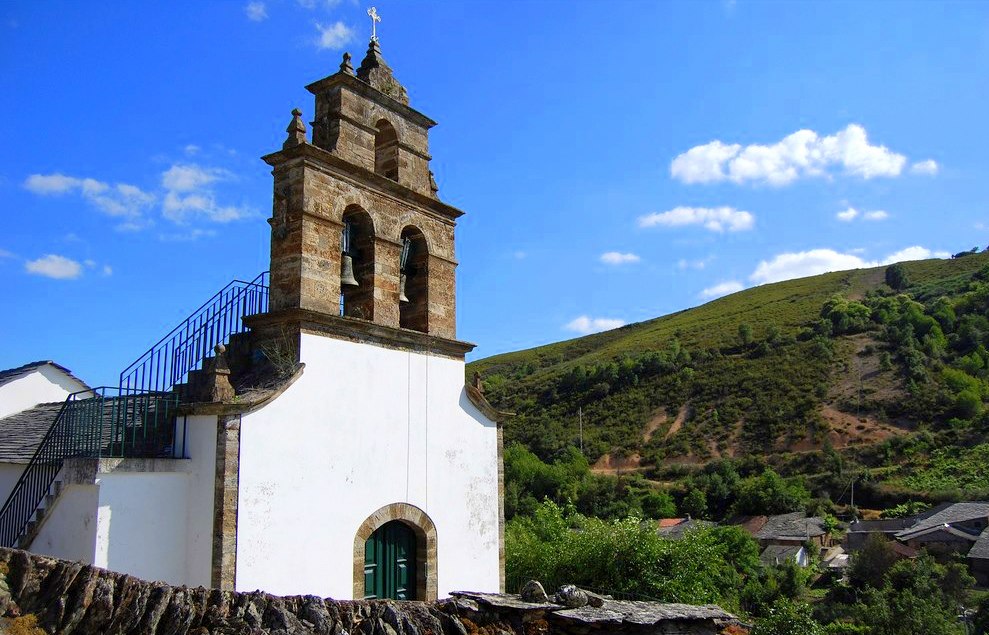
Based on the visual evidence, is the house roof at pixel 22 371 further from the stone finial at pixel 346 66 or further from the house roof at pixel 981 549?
the house roof at pixel 981 549

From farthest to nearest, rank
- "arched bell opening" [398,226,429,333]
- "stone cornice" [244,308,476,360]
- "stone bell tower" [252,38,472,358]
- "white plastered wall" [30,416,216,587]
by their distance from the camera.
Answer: "arched bell opening" [398,226,429,333], "stone bell tower" [252,38,472,358], "stone cornice" [244,308,476,360], "white plastered wall" [30,416,216,587]

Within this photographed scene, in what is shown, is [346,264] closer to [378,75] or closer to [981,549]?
[378,75]

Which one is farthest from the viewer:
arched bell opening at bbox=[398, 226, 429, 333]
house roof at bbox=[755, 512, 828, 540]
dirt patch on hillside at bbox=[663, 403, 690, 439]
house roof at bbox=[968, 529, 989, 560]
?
dirt patch on hillside at bbox=[663, 403, 690, 439]

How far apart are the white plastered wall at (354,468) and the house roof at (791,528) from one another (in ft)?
124

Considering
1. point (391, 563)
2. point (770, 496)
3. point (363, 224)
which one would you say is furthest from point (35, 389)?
point (770, 496)

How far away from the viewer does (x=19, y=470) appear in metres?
9.91

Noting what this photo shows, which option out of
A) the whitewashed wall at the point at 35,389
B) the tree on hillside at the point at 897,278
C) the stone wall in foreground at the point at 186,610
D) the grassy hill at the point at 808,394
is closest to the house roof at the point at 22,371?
the whitewashed wall at the point at 35,389

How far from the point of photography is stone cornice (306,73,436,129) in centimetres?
1061

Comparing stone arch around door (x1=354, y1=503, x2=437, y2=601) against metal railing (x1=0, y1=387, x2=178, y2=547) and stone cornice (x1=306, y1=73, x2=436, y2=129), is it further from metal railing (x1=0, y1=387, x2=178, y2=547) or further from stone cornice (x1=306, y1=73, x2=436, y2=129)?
stone cornice (x1=306, y1=73, x2=436, y2=129)

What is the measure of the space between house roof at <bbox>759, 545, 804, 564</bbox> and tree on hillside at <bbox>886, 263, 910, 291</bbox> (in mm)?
52277

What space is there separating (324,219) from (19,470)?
16.7 ft

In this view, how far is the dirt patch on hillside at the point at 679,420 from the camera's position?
6312 cm

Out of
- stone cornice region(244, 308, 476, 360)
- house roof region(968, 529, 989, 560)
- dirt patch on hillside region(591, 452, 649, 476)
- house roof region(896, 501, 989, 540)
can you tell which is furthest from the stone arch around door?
dirt patch on hillside region(591, 452, 649, 476)

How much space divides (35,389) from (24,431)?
11.4 feet
